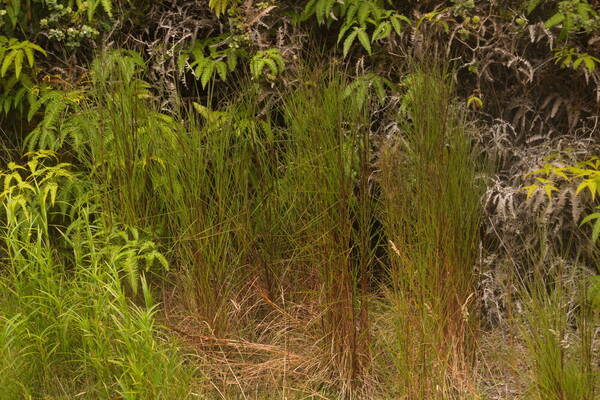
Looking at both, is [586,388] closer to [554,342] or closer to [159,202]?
[554,342]

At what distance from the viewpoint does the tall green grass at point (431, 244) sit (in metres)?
3.07

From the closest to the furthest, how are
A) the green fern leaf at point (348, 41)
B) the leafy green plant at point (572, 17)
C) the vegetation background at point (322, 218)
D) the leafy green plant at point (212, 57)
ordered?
1. the vegetation background at point (322, 218)
2. the leafy green plant at point (572, 17)
3. the green fern leaf at point (348, 41)
4. the leafy green plant at point (212, 57)

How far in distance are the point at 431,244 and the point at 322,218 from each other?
464 mm

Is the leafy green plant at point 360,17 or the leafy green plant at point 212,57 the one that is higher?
the leafy green plant at point 360,17

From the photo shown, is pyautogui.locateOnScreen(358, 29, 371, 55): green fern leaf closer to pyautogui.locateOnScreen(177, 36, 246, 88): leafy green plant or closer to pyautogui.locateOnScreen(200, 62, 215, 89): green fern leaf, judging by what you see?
pyautogui.locateOnScreen(177, 36, 246, 88): leafy green plant

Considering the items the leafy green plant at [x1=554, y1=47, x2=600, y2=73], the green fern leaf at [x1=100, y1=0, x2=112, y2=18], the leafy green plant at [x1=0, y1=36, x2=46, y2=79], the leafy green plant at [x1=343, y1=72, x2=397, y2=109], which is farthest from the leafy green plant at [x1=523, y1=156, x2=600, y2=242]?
the leafy green plant at [x1=0, y1=36, x2=46, y2=79]

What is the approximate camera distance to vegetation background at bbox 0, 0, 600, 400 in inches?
123

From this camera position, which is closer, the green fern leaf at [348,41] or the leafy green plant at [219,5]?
the green fern leaf at [348,41]

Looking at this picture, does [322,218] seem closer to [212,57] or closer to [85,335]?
[85,335]

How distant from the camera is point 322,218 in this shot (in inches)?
133

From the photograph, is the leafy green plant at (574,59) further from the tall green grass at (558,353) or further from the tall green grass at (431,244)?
the tall green grass at (558,353)

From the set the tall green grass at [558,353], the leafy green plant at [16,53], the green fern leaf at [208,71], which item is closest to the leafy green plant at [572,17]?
the tall green grass at [558,353]

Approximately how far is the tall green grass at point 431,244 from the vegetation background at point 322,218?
0.04ft

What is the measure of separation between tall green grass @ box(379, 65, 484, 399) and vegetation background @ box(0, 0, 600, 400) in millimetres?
11
